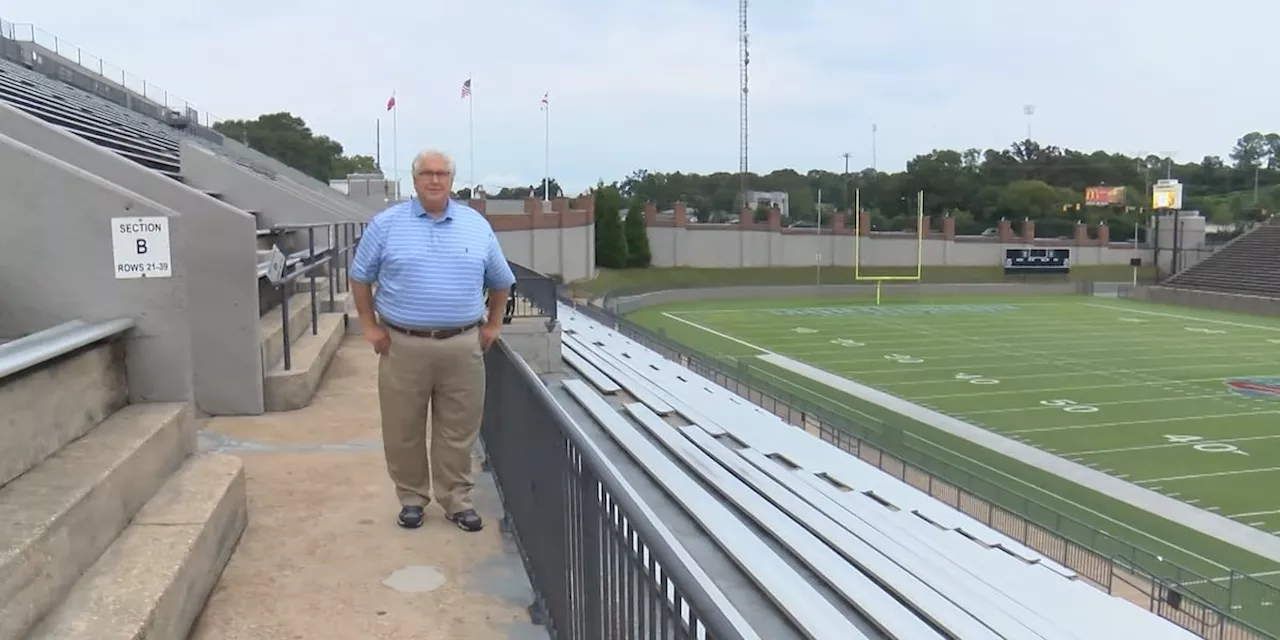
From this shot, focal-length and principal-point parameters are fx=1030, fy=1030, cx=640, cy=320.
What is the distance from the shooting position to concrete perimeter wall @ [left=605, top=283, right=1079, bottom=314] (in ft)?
178

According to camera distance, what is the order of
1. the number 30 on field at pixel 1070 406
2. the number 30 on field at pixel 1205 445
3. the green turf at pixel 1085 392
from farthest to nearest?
the number 30 on field at pixel 1070 406, the number 30 on field at pixel 1205 445, the green turf at pixel 1085 392

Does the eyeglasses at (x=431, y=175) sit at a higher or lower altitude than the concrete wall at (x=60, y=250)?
higher

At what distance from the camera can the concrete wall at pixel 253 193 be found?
8.45 meters

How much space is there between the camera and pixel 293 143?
81812mm

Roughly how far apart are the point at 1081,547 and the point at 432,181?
10373 mm

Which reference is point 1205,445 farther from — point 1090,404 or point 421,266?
point 421,266

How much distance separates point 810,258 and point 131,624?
6677 cm

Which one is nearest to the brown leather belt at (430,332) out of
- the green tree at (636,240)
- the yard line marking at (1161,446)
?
the yard line marking at (1161,446)

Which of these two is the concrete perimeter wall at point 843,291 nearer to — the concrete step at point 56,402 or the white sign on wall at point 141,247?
the white sign on wall at point 141,247

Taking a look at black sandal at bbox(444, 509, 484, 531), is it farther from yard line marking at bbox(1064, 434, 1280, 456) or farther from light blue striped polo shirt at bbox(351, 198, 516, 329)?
yard line marking at bbox(1064, 434, 1280, 456)

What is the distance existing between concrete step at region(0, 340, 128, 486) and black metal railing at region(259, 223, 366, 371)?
3027 mm

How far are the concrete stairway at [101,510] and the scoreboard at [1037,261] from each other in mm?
66584

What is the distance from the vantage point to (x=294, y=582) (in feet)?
13.0

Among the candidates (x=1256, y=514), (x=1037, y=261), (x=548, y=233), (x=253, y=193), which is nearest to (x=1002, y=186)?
(x=1037, y=261)
